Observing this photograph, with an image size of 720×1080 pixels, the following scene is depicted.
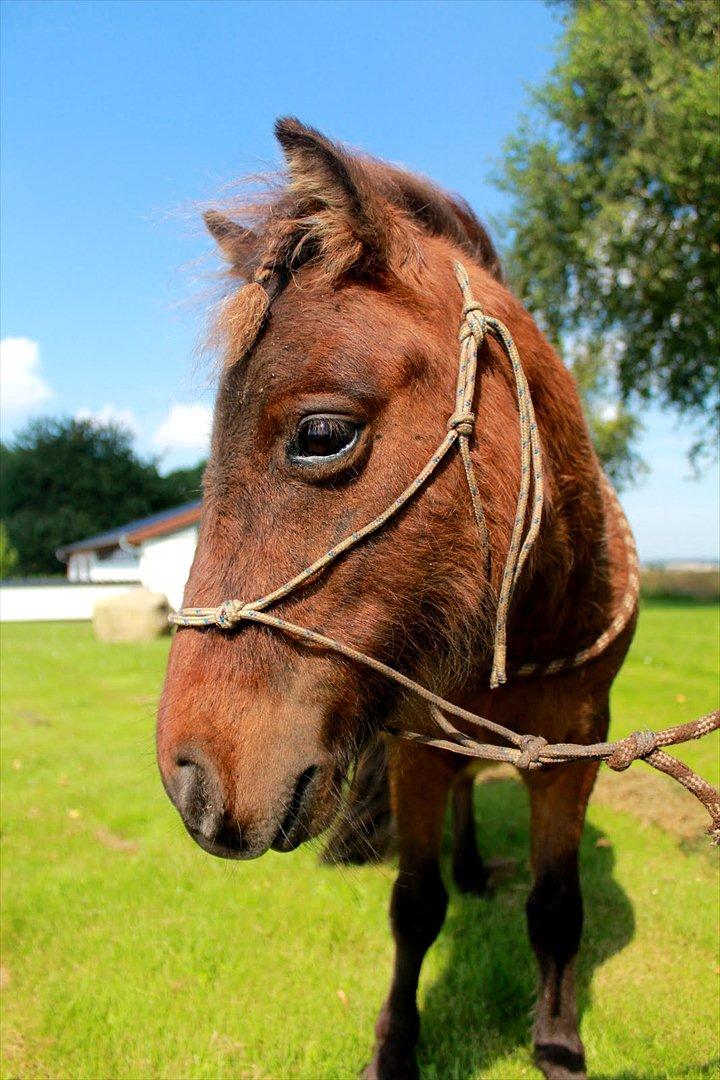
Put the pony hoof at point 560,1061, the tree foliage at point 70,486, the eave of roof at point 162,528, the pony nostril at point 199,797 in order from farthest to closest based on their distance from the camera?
the tree foliage at point 70,486 → the eave of roof at point 162,528 → the pony hoof at point 560,1061 → the pony nostril at point 199,797

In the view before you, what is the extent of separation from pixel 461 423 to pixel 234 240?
90 cm

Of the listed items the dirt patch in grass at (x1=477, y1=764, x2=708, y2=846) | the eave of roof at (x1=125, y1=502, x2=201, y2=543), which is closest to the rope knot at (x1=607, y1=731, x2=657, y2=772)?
the dirt patch in grass at (x1=477, y1=764, x2=708, y2=846)

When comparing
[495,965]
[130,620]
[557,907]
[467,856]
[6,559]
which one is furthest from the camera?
[6,559]

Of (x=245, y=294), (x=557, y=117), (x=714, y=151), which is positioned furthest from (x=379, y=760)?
(x=557, y=117)

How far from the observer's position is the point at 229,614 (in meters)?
1.85

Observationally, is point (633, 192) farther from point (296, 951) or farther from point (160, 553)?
point (160, 553)

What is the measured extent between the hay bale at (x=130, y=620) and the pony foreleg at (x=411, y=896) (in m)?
13.9

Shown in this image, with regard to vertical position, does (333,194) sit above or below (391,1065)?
above

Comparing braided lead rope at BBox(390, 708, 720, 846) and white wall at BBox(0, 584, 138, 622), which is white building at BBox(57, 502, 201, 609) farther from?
braided lead rope at BBox(390, 708, 720, 846)

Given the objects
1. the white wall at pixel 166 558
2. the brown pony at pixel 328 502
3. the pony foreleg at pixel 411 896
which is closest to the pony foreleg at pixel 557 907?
the pony foreleg at pixel 411 896

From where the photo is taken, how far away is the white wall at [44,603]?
24344 millimetres

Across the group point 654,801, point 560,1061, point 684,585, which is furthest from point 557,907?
point 684,585

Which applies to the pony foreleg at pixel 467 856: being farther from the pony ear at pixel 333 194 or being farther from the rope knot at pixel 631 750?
the pony ear at pixel 333 194

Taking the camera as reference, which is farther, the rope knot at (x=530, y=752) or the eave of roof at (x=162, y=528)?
the eave of roof at (x=162, y=528)
